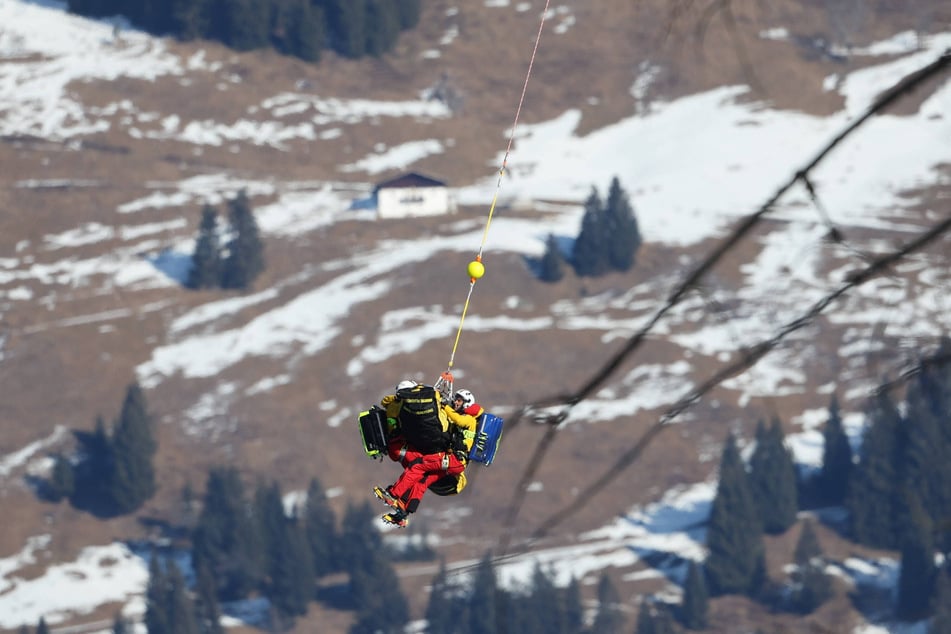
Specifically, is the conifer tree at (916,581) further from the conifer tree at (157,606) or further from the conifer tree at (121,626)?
the conifer tree at (121,626)

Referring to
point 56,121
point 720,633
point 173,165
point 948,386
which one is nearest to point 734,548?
A: point 720,633

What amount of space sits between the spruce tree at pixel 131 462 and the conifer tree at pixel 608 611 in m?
24.1

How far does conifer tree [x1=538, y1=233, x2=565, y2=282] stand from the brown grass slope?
68 cm

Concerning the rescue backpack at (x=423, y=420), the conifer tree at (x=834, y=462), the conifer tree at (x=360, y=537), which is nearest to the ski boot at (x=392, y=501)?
the rescue backpack at (x=423, y=420)

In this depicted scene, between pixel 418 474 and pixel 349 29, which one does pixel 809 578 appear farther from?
pixel 418 474

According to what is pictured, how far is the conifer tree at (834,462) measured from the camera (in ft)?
320

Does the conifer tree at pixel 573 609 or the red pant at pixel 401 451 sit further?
the conifer tree at pixel 573 609

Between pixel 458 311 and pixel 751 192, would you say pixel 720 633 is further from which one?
pixel 751 192

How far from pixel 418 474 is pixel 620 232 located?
100m

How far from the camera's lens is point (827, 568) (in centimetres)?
9212

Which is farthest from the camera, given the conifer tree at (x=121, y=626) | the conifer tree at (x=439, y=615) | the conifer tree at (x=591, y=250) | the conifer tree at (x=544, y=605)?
the conifer tree at (x=591, y=250)

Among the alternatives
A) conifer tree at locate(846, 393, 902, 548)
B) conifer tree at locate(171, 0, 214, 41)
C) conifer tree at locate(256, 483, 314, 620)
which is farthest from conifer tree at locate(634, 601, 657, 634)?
conifer tree at locate(171, 0, 214, 41)

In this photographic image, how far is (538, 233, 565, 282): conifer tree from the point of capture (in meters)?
110

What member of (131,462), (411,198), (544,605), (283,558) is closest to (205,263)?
(411,198)
